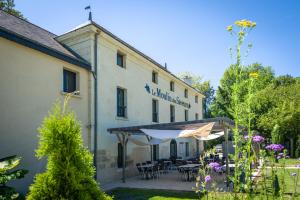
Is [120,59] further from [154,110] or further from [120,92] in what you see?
[154,110]

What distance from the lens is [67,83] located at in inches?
460

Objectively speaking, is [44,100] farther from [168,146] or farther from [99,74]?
[168,146]

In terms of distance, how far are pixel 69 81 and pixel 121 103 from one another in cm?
391

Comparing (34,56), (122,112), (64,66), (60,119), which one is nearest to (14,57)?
(34,56)

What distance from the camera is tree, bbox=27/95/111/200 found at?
4.15 meters

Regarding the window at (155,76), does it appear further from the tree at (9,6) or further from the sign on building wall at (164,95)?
the tree at (9,6)

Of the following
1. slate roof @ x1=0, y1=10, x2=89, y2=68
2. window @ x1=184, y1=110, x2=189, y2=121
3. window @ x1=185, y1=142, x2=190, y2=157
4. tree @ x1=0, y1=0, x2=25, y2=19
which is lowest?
window @ x1=185, y1=142, x2=190, y2=157

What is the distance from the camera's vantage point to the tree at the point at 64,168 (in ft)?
13.6

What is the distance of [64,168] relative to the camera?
13.9 ft

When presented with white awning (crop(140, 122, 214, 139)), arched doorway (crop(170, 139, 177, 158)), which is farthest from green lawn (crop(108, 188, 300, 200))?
arched doorway (crop(170, 139, 177, 158))

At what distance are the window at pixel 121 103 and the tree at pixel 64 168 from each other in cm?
1018

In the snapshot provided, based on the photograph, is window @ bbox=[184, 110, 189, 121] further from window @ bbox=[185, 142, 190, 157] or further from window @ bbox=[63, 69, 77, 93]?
window @ bbox=[63, 69, 77, 93]

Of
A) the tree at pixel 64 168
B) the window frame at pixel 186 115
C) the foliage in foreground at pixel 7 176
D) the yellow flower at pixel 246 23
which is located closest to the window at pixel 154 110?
the window frame at pixel 186 115

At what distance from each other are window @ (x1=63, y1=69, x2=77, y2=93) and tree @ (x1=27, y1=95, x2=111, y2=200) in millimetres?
7255
